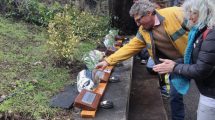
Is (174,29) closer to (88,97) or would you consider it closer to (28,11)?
(88,97)

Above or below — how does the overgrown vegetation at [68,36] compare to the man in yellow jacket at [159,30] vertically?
below

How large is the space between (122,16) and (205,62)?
21.1ft

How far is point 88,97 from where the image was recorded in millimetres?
4512

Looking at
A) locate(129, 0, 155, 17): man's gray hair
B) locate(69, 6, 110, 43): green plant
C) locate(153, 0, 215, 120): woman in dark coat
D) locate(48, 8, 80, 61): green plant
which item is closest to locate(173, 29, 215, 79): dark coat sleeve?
locate(153, 0, 215, 120): woman in dark coat

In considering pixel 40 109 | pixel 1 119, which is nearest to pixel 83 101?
pixel 40 109

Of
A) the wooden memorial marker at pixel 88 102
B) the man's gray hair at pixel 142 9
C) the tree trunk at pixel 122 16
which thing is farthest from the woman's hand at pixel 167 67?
the tree trunk at pixel 122 16

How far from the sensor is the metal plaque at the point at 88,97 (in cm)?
441

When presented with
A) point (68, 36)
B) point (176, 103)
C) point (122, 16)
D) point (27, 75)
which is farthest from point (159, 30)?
point (122, 16)

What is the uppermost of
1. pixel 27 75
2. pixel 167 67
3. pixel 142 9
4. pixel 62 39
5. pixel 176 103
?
pixel 142 9

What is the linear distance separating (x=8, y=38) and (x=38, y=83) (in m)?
2.62

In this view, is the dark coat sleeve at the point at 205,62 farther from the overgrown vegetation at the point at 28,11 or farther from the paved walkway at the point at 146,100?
the overgrown vegetation at the point at 28,11

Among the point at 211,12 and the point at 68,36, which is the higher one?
the point at 211,12

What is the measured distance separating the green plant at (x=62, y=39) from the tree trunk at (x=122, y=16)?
9.47 ft

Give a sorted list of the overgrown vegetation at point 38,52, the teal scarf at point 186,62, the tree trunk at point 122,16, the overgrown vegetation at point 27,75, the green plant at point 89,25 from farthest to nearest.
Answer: the tree trunk at point 122,16 < the green plant at point 89,25 < the overgrown vegetation at point 38,52 < the overgrown vegetation at point 27,75 < the teal scarf at point 186,62
